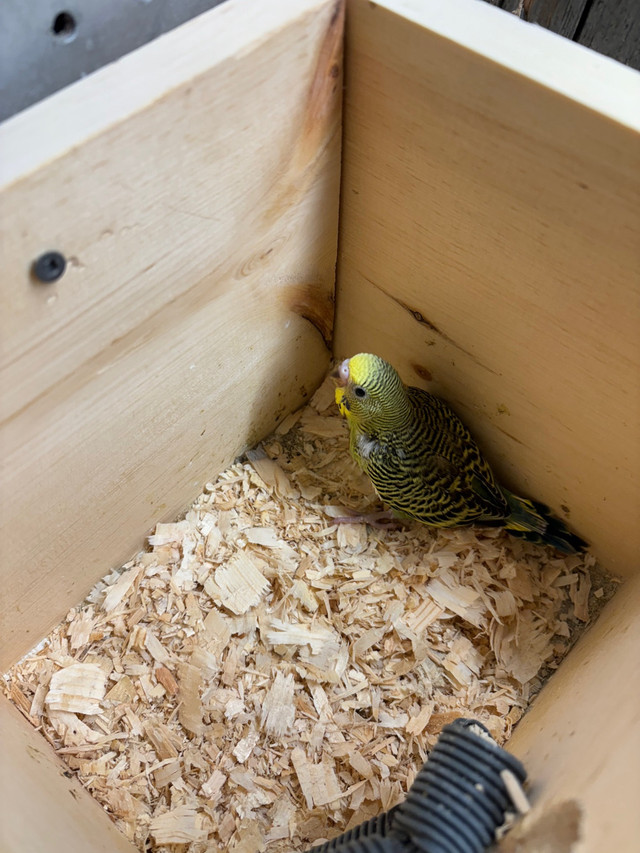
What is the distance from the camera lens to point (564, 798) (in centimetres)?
64

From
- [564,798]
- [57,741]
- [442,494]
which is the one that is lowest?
[57,741]

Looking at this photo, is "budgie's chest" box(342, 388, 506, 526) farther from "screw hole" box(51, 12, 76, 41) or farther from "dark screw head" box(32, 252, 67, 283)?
"screw hole" box(51, 12, 76, 41)

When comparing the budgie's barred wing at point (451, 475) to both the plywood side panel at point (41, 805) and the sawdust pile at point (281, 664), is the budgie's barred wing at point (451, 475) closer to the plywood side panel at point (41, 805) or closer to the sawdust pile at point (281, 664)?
the sawdust pile at point (281, 664)

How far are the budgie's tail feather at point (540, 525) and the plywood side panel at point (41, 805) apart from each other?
74 centimetres

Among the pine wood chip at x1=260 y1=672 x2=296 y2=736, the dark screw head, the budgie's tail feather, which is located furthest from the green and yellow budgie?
the dark screw head

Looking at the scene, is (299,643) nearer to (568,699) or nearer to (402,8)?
(568,699)

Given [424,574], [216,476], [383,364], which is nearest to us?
[383,364]

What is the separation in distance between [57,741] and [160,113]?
88 cm

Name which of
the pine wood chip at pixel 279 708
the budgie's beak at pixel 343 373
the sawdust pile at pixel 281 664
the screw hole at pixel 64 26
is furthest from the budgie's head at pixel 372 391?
the screw hole at pixel 64 26

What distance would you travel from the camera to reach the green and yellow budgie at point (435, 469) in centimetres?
113

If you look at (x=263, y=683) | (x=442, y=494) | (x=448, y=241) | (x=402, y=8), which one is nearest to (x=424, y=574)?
(x=442, y=494)

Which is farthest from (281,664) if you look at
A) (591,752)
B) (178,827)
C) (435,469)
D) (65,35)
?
(65,35)

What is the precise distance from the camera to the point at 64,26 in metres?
0.83

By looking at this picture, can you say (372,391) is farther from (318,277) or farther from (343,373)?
(318,277)
